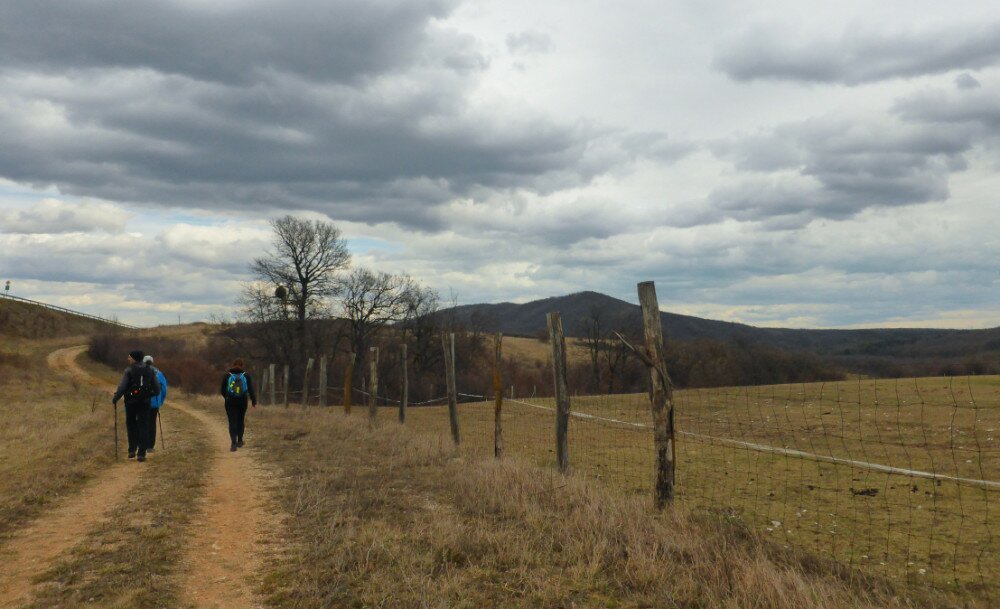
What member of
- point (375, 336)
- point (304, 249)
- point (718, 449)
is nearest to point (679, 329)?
point (375, 336)

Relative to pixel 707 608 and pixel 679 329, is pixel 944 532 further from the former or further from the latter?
pixel 679 329

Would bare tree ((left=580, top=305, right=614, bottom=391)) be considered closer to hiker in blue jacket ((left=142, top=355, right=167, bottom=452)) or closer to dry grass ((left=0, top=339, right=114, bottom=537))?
dry grass ((left=0, top=339, right=114, bottom=537))

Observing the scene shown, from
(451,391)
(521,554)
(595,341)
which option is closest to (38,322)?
(595,341)

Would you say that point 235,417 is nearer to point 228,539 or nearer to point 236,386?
point 236,386

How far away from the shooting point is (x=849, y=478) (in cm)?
1156

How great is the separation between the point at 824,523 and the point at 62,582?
323 inches

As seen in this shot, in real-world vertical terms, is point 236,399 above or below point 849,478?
above

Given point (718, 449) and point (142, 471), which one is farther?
point (718, 449)

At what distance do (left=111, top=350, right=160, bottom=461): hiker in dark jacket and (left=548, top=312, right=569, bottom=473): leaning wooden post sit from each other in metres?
7.90

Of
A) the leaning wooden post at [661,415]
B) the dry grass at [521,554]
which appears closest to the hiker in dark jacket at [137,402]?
the dry grass at [521,554]

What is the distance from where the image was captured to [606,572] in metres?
5.61

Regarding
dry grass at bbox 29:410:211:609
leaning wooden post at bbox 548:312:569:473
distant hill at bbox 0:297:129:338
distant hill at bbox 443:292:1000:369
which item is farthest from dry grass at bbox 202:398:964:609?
distant hill at bbox 0:297:129:338

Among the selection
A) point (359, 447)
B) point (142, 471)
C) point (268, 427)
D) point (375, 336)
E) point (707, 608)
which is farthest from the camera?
point (375, 336)

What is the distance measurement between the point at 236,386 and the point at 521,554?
1007 centimetres
